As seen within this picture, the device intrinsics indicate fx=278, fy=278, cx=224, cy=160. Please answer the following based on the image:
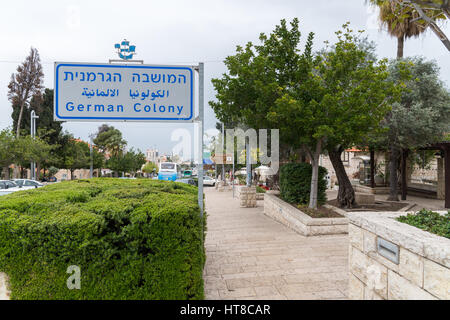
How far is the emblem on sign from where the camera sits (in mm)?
3195

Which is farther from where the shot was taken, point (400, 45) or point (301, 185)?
point (400, 45)

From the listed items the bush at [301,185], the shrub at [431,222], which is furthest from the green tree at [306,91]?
the shrub at [431,222]

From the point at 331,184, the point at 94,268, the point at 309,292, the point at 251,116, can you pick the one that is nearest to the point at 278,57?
the point at 251,116

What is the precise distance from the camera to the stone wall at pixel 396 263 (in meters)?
2.01

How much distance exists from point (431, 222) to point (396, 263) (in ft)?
2.52

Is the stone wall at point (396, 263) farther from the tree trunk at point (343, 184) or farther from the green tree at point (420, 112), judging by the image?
the green tree at point (420, 112)

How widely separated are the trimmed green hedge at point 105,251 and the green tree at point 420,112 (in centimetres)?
1117

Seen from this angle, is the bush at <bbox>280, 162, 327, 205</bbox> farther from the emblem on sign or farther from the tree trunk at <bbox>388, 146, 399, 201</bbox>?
the emblem on sign

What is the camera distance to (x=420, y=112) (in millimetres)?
10789

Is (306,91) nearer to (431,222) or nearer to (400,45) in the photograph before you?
(431,222)

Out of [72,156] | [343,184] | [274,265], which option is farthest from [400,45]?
[72,156]

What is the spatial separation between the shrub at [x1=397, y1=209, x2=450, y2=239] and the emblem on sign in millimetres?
3579

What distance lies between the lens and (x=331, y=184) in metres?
21.7

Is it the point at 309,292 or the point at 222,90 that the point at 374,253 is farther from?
the point at 222,90
